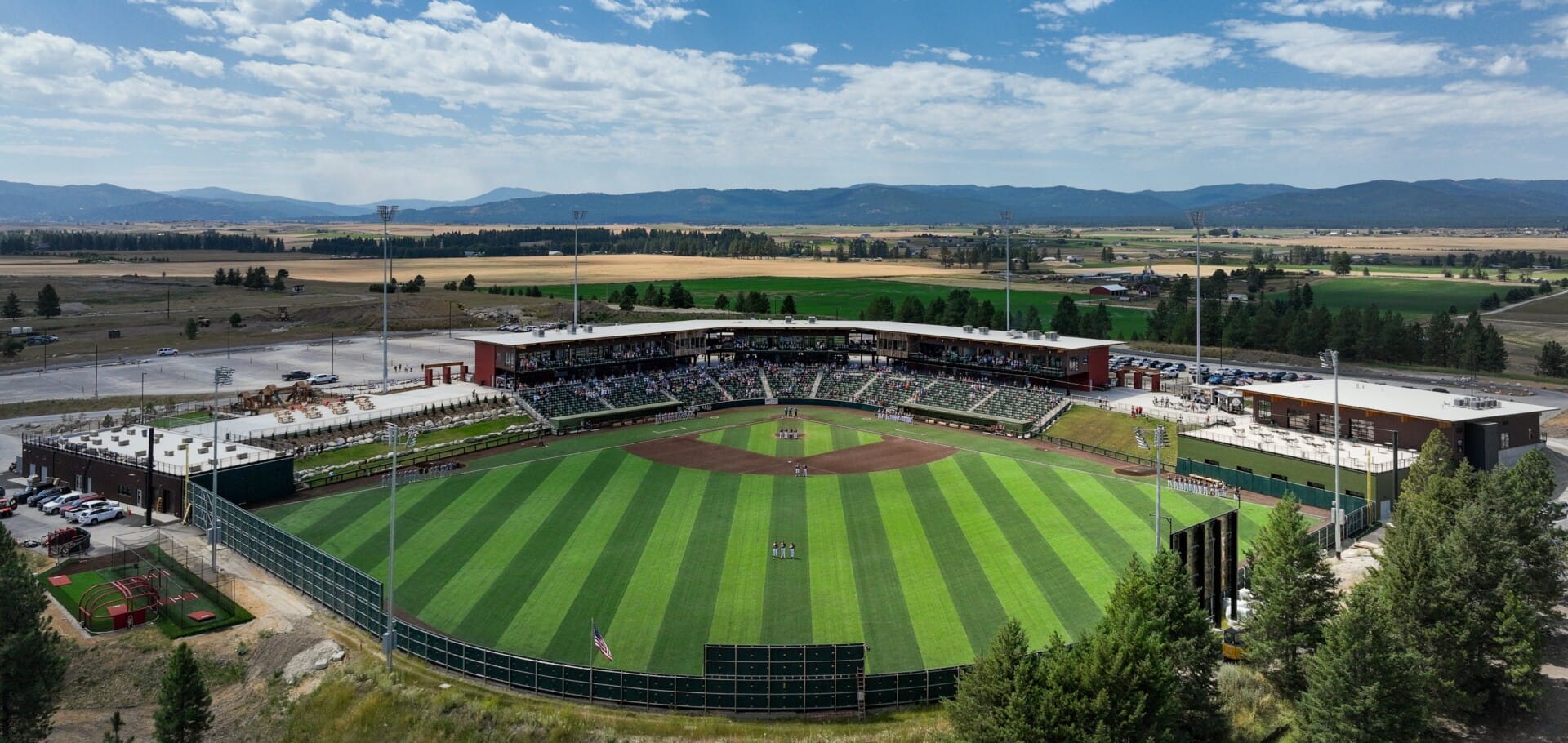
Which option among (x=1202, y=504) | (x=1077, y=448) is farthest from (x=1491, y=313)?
(x=1202, y=504)

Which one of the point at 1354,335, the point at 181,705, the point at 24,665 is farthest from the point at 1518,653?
the point at 1354,335

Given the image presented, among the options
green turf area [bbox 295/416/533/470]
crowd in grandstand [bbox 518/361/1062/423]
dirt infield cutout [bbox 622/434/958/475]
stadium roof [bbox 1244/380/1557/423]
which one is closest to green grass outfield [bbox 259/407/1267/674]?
dirt infield cutout [bbox 622/434/958/475]

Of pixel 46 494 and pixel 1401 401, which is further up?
pixel 1401 401

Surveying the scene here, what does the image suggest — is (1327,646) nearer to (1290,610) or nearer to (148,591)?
(1290,610)

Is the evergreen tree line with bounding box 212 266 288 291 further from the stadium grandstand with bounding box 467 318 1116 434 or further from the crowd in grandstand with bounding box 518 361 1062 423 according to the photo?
the crowd in grandstand with bounding box 518 361 1062 423

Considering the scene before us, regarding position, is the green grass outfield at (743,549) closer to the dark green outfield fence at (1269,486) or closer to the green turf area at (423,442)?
the dark green outfield fence at (1269,486)

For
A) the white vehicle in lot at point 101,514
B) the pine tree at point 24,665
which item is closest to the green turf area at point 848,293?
the white vehicle in lot at point 101,514
